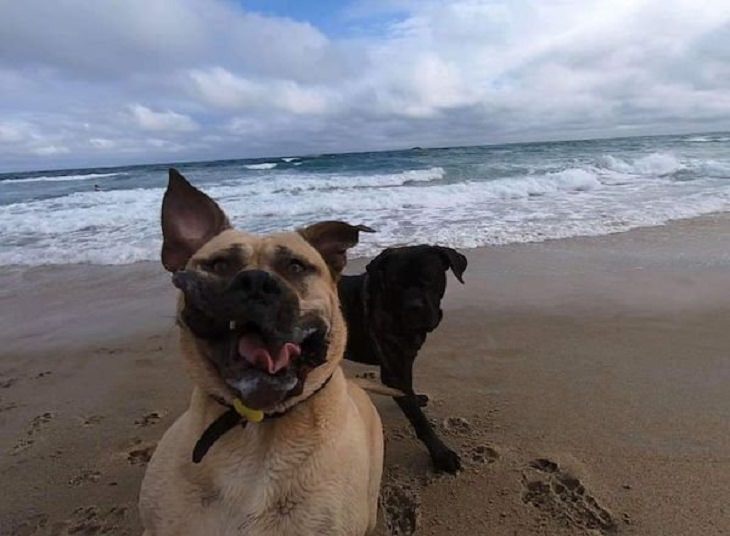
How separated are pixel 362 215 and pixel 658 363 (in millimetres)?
9419

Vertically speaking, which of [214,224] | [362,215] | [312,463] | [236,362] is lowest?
[362,215]

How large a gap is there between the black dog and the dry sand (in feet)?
1.24

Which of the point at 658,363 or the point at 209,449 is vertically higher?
the point at 209,449

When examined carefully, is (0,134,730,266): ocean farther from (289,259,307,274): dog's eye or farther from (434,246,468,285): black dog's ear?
(289,259,307,274): dog's eye

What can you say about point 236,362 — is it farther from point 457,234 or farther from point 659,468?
point 457,234

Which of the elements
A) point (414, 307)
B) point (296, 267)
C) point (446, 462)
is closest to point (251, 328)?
point (296, 267)

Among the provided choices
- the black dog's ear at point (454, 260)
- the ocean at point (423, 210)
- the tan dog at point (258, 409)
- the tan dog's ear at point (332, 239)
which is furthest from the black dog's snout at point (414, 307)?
the ocean at point (423, 210)

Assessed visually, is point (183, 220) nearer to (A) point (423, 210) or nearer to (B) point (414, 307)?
(B) point (414, 307)

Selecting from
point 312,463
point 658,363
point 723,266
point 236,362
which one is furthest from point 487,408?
point 723,266

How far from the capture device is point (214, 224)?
2693mm

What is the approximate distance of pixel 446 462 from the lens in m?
3.46

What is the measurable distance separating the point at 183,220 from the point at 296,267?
0.58 meters

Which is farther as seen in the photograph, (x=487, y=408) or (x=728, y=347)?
(x=728, y=347)

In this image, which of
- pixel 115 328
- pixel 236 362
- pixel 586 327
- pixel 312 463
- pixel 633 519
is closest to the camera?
pixel 236 362
